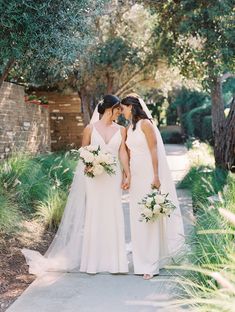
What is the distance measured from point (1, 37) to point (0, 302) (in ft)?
10.3

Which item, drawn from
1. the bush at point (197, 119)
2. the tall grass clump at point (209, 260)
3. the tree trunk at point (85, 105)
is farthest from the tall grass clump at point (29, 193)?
the bush at point (197, 119)

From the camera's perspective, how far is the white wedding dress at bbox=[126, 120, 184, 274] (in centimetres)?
585

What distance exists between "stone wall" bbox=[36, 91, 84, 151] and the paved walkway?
13932mm

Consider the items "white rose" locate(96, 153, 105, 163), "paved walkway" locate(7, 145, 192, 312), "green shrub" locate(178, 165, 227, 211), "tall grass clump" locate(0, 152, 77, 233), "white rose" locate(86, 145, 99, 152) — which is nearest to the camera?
"paved walkway" locate(7, 145, 192, 312)

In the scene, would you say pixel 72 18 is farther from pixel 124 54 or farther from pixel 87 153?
pixel 124 54

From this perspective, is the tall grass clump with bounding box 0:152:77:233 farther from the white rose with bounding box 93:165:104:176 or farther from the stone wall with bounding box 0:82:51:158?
the stone wall with bounding box 0:82:51:158

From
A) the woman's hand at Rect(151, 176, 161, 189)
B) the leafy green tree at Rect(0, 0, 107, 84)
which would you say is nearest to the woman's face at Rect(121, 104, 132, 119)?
the woman's hand at Rect(151, 176, 161, 189)

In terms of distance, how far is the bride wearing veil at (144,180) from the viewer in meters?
5.87

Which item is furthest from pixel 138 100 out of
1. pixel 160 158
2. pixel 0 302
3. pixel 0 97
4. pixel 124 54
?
pixel 124 54

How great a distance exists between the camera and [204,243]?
4.70 m

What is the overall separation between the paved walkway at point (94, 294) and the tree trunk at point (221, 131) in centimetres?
596

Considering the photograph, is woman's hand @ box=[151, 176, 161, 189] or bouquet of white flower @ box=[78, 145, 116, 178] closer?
bouquet of white flower @ box=[78, 145, 116, 178]

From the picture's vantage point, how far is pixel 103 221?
5.93 m

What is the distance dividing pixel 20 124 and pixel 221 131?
550 centimetres
